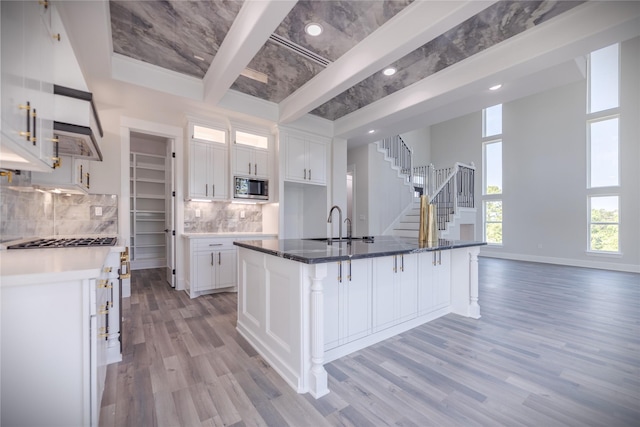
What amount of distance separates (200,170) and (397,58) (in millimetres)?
3235

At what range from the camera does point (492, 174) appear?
8.49m

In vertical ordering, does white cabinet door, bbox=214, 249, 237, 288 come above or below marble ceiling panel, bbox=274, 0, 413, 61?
below

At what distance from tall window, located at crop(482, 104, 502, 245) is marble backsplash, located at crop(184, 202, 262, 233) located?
731 cm

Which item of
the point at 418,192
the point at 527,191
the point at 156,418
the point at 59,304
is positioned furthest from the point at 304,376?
the point at 527,191

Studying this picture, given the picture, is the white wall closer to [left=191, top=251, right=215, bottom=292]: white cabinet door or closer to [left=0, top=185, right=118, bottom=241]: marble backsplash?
[left=191, top=251, right=215, bottom=292]: white cabinet door

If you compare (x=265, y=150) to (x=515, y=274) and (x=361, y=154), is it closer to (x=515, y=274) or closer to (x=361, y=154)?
(x=361, y=154)

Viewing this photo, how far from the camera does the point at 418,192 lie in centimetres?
889

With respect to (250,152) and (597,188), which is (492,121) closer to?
(597,188)

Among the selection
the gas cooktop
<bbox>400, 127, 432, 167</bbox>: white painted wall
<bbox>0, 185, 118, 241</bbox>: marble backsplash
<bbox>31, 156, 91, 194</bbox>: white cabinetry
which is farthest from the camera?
<bbox>400, 127, 432, 167</bbox>: white painted wall

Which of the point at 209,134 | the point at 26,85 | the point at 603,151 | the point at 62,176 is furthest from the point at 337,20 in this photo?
the point at 603,151

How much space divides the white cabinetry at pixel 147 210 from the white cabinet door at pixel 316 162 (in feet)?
11.2

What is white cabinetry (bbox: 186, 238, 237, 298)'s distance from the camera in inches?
156

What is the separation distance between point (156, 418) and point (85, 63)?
3.43 m

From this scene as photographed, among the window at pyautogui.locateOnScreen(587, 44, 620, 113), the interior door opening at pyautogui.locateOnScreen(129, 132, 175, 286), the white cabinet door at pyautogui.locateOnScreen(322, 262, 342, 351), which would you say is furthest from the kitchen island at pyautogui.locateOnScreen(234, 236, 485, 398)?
the window at pyautogui.locateOnScreen(587, 44, 620, 113)
